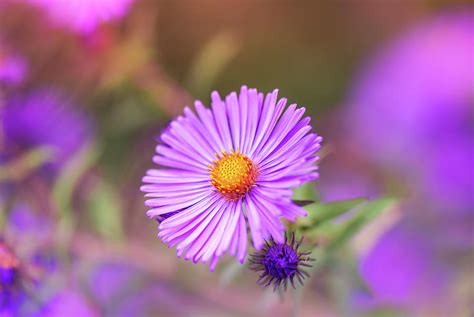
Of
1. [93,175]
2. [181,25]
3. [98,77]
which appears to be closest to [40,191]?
[93,175]

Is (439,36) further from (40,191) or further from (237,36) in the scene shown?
(40,191)

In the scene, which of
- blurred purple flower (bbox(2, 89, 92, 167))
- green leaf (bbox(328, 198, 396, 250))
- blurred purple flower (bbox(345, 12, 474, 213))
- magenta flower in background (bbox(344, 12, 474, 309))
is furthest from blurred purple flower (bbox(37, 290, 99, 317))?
blurred purple flower (bbox(345, 12, 474, 213))

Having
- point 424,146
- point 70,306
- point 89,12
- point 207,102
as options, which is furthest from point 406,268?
point 89,12

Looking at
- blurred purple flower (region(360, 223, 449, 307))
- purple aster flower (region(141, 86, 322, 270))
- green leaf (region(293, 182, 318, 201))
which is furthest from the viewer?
blurred purple flower (region(360, 223, 449, 307))

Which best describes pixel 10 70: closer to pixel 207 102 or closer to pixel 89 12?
pixel 89 12

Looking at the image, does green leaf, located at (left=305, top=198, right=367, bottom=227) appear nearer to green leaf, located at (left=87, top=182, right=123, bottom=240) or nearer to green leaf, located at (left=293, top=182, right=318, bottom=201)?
green leaf, located at (left=293, top=182, right=318, bottom=201)

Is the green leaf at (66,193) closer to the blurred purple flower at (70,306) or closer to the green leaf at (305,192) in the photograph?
the blurred purple flower at (70,306)

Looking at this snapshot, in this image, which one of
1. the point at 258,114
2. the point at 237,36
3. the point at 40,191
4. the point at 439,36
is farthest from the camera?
the point at 237,36
